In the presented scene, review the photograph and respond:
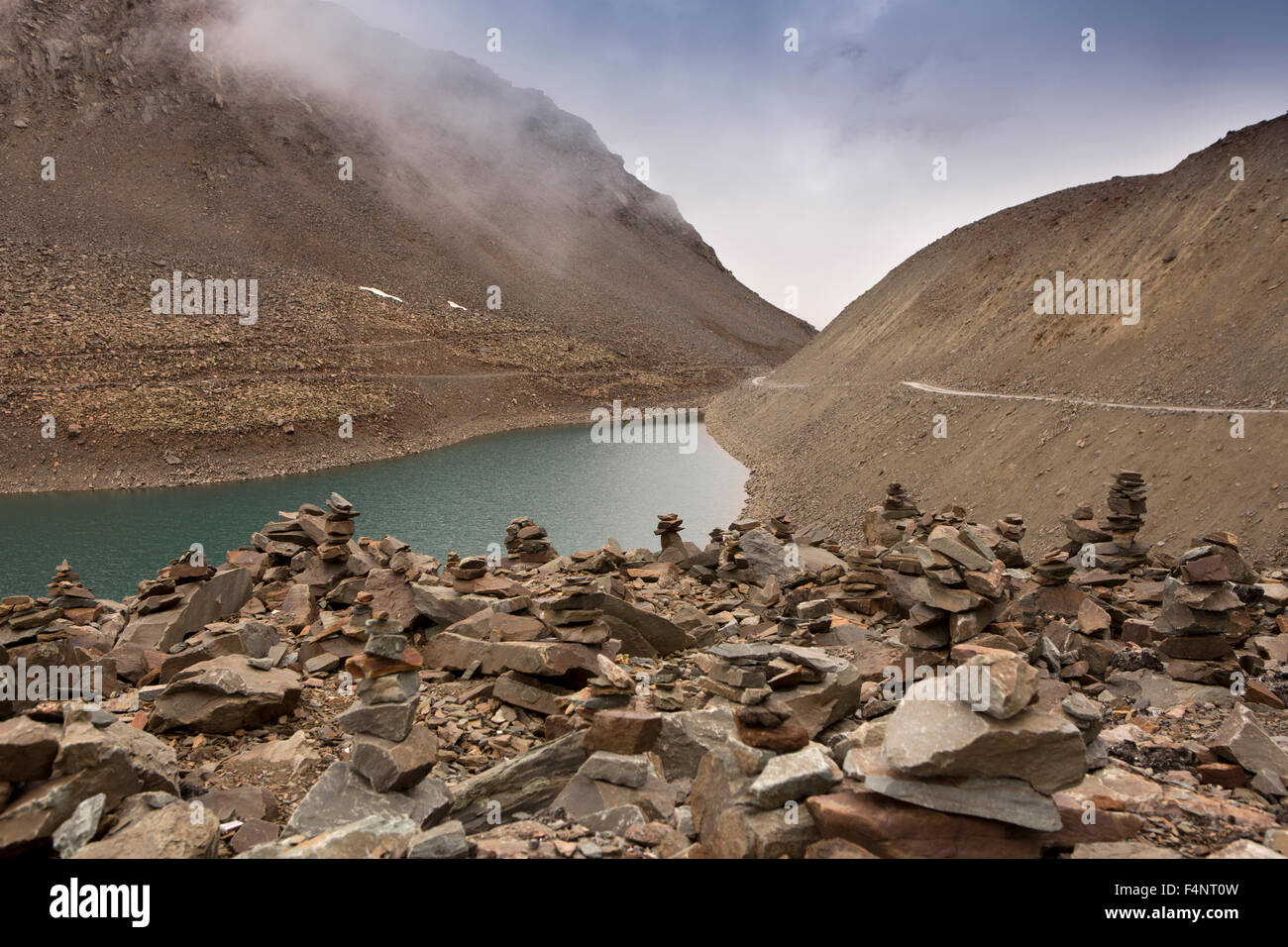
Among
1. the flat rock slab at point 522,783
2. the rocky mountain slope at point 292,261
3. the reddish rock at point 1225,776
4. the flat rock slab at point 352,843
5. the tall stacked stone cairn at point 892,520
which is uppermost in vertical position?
the rocky mountain slope at point 292,261

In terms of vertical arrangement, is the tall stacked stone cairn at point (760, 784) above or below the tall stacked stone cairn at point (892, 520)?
below

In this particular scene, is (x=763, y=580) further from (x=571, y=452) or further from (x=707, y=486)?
(x=571, y=452)

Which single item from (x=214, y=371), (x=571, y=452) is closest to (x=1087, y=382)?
(x=571, y=452)

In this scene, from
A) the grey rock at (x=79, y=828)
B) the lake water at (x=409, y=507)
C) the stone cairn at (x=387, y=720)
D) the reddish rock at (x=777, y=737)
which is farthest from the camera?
the lake water at (x=409, y=507)

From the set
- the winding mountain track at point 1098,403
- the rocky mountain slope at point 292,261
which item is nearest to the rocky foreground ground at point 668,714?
the winding mountain track at point 1098,403

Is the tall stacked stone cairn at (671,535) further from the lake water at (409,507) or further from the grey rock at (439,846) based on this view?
the grey rock at (439,846)
